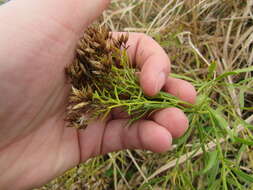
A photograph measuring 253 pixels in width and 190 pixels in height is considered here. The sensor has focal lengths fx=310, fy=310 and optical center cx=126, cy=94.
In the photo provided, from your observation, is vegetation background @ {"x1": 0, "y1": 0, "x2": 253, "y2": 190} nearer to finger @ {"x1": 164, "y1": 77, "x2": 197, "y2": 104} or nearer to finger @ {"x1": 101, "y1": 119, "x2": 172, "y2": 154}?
finger @ {"x1": 101, "y1": 119, "x2": 172, "y2": 154}

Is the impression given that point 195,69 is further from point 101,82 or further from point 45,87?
point 45,87

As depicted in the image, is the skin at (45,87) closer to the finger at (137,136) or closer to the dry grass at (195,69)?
the finger at (137,136)

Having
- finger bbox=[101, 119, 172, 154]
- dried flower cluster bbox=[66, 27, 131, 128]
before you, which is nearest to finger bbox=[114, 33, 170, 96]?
dried flower cluster bbox=[66, 27, 131, 128]

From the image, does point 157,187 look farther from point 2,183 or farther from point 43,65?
point 43,65

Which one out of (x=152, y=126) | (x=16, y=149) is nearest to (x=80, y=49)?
(x=152, y=126)

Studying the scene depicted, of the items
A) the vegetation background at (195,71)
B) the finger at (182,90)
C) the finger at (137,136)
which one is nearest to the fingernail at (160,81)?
the finger at (182,90)

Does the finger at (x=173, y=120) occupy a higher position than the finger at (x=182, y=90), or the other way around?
the finger at (x=182, y=90)
